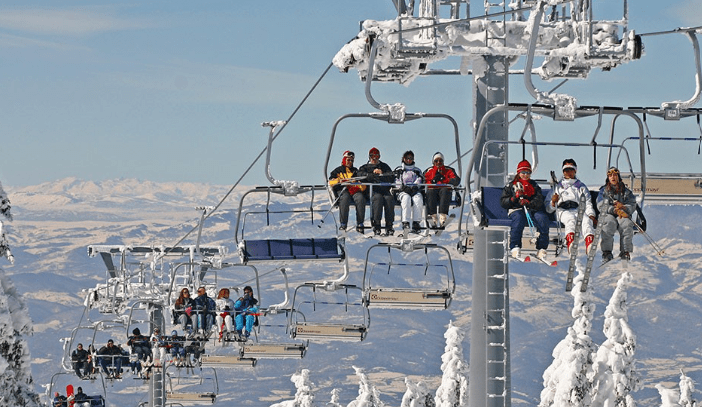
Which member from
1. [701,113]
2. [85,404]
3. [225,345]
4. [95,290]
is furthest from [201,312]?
[701,113]

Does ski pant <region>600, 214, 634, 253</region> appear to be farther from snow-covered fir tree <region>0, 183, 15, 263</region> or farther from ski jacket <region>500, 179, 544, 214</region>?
snow-covered fir tree <region>0, 183, 15, 263</region>

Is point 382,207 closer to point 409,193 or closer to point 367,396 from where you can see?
point 409,193

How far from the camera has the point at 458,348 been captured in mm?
60781

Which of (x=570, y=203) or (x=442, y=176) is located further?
(x=442, y=176)

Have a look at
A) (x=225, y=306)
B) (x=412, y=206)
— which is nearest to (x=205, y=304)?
(x=225, y=306)

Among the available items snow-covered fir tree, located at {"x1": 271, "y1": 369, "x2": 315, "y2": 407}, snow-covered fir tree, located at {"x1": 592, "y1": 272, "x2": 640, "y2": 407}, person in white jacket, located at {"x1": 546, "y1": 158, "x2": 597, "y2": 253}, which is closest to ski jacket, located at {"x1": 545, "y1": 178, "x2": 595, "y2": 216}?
person in white jacket, located at {"x1": 546, "y1": 158, "x2": 597, "y2": 253}

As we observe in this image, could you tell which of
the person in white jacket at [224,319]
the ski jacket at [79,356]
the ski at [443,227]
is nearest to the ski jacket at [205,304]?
the person in white jacket at [224,319]

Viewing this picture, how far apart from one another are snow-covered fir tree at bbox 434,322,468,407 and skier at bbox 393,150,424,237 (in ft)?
122

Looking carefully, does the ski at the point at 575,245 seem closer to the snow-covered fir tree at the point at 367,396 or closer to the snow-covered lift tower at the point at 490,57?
the snow-covered lift tower at the point at 490,57

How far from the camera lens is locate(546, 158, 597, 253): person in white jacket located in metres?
18.6

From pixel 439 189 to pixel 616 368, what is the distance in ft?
89.3

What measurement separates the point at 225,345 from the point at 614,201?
1487 centimetres

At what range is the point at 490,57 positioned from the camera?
20.9m

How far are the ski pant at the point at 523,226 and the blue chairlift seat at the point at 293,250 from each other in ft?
17.5
